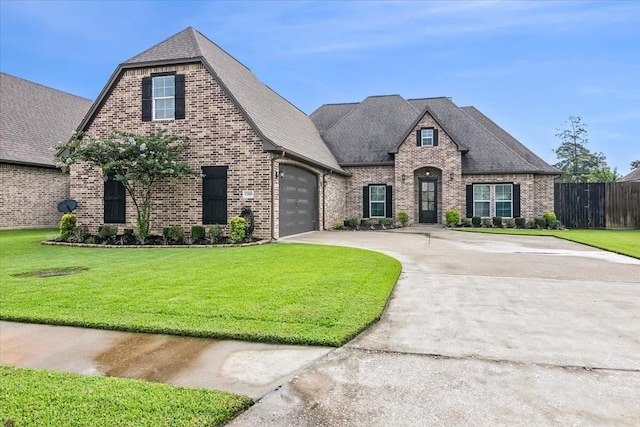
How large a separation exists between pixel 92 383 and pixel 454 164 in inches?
772

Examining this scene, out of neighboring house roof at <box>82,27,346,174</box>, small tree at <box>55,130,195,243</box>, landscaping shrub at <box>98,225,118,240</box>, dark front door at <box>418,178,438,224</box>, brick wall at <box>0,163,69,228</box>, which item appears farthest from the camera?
dark front door at <box>418,178,438,224</box>

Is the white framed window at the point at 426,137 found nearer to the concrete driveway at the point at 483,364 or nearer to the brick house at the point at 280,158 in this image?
the brick house at the point at 280,158

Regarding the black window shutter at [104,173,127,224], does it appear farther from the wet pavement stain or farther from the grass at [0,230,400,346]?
the wet pavement stain

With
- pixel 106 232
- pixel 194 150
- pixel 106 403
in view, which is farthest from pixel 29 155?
pixel 106 403

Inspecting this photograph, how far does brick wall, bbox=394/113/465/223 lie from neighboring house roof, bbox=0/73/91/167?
663 inches

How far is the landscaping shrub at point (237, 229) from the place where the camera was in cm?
1223

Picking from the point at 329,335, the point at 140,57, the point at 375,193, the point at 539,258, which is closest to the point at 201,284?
the point at 329,335

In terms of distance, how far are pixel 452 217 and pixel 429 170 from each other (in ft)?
9.61

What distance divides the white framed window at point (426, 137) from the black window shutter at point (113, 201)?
14.1 m

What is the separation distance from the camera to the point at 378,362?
3.23 meters

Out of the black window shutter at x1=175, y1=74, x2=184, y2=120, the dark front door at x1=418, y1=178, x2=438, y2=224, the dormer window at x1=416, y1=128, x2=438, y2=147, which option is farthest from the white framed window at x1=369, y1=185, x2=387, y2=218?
the black window shutter at x1=175, y1=74, x2=184, y2=120

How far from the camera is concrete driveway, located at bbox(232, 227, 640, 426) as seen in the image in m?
2.43

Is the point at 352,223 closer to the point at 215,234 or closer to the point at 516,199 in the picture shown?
the point at 516,199

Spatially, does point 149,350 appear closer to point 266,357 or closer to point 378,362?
point 266,357
